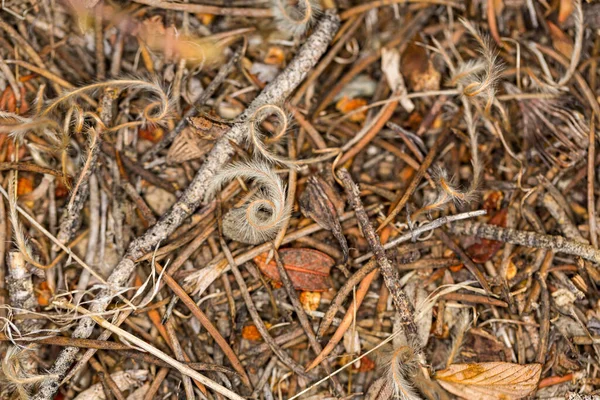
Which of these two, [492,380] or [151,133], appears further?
[151,133]

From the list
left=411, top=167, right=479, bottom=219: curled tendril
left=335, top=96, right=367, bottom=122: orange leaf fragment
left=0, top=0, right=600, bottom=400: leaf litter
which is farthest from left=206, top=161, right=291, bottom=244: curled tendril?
left=411, top=167, right=479, bottom=219: curled tendril

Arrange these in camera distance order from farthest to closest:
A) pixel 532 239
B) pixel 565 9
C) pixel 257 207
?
1. pixel 565 9
2. pixel 532 239
3. pixel 257 207

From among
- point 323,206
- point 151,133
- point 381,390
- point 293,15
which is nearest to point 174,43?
point 151,133

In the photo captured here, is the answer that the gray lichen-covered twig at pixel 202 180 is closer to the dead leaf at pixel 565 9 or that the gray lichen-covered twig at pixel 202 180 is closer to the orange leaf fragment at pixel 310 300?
the orange leaf fragment at pixel 310 300

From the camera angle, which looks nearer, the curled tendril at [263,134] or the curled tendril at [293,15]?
the curled tendril at [263,134]

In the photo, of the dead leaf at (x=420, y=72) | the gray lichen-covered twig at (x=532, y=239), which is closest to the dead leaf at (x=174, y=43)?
the dead leaf at (x=420, y=72)

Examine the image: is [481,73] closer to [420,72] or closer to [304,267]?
[420,72]
